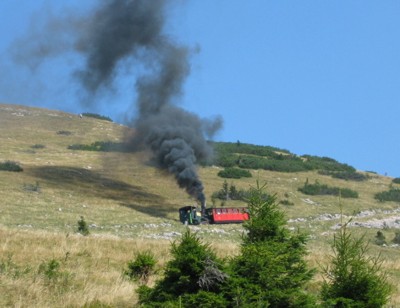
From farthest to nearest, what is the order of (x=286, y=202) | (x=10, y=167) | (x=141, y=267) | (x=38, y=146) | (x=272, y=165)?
(x=272, y=165) < (x=38, y=146) < (x=10, y=167) < (x=286, y=202) < (x=141, y=267)

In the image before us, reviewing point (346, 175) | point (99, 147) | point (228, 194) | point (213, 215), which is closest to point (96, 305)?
point (213, 215)

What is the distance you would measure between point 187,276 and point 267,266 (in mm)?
1107

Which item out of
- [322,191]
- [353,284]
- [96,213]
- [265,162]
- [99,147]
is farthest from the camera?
[99,147]

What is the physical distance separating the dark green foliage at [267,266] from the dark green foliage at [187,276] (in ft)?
0.85

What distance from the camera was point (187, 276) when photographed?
910 cm

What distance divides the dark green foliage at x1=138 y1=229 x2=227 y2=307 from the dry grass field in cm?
81

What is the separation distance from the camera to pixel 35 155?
6712cm

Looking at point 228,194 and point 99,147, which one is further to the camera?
point 99,147

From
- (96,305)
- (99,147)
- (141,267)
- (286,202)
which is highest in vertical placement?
(99,147)

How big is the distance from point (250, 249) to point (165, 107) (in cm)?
4797

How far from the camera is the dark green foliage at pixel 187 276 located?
898cm

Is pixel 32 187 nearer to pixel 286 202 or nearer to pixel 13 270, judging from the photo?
pixel 286 202

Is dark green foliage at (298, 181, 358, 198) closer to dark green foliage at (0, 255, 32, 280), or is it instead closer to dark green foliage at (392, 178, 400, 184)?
dark green foliage at (392, 178, 400, 184)

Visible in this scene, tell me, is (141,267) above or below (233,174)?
below
